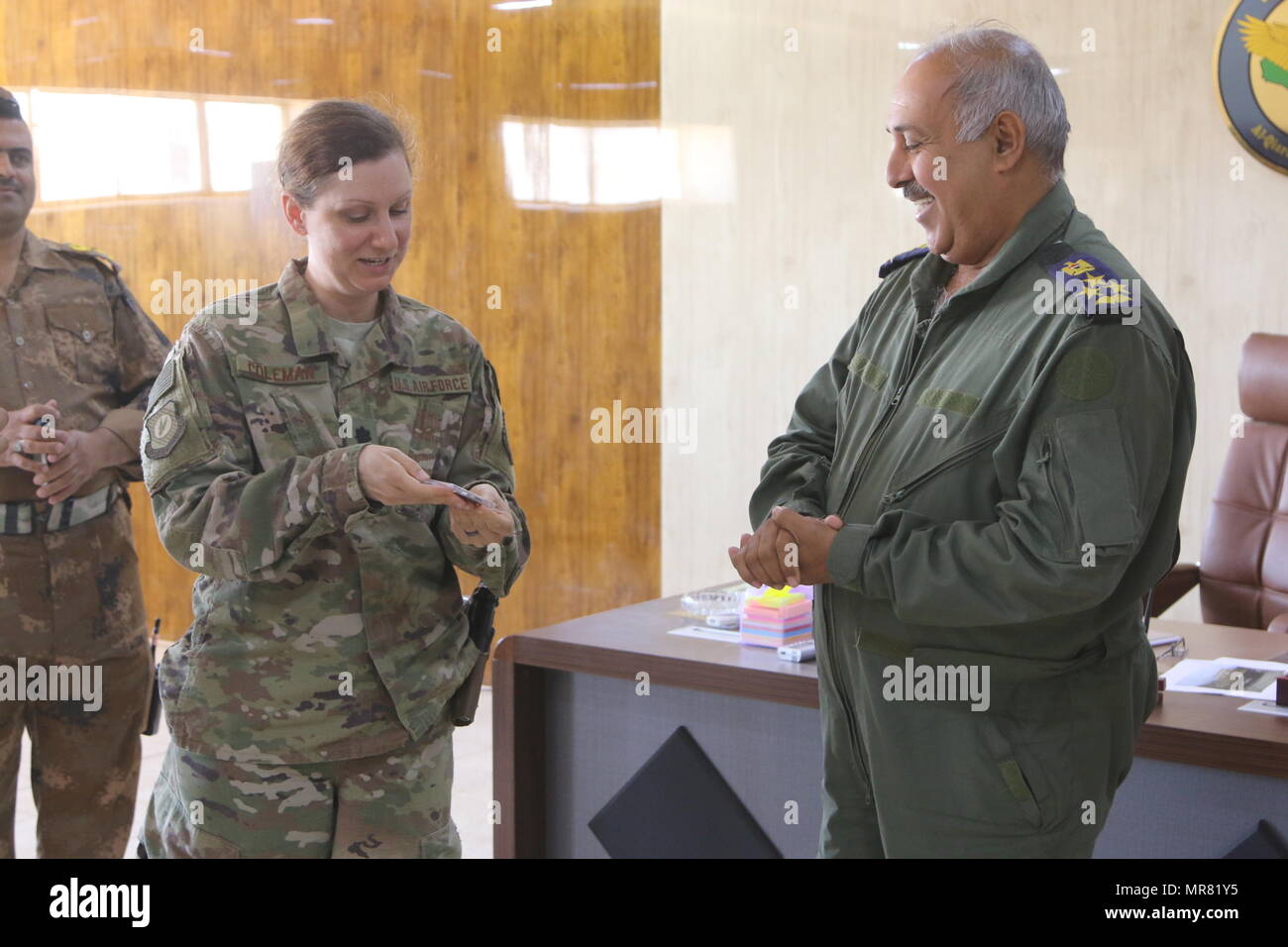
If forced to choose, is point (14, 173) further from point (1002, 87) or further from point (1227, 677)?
point (1227, 677)

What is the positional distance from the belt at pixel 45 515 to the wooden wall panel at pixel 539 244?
2558 mm

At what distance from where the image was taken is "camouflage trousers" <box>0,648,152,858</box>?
94.3 inches

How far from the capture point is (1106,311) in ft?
4.69

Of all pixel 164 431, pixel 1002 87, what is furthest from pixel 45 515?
pixel 1002 87

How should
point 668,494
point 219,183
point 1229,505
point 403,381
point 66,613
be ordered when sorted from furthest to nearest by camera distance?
point 219,183 → point 668,494 → point 1229,505 → point 66,613 → point 403,381

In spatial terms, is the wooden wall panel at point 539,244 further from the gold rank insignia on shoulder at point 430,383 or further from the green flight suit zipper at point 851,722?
the green flight suit zipper at point 851,722

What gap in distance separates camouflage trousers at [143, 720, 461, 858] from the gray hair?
3.48 ft

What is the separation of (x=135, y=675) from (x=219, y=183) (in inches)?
135

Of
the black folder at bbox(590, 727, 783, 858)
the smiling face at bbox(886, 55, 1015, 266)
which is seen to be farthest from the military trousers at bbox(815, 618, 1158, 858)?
the black folder at bbox(590, 727, 783, 858)

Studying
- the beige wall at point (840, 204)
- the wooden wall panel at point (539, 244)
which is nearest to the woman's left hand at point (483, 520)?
the beige wall at point (840, 204)

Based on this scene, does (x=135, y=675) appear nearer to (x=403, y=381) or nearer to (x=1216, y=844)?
(x=403, y=381)

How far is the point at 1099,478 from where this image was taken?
4.58 ft

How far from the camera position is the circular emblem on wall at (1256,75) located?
365 centimetres
